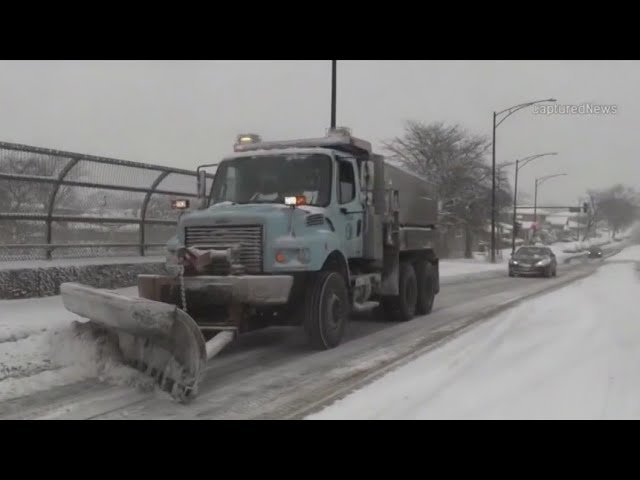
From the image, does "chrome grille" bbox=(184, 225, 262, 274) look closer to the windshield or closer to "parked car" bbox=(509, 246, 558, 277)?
the windshield

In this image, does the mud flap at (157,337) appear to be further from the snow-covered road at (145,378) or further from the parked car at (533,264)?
the parked car at (533,264)

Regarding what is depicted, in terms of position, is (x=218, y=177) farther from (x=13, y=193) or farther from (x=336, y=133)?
(x=13, y=193)

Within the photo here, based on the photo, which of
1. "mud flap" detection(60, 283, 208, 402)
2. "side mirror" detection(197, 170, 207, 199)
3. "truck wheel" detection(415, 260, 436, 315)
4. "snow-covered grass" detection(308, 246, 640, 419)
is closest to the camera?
"snow-covered grass" detection(308, 246, 640, 419)

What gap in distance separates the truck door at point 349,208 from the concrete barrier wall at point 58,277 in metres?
4.79

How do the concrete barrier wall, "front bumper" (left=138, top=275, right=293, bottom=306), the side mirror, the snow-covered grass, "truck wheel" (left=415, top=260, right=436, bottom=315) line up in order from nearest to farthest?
the snow-covered grass, "front bumper" (left=138, top=275, right=293, bottom=306), the side mirror, the concrete barrier wall, "truck wheel" (left=415, top=260, right=436, bottom=315)

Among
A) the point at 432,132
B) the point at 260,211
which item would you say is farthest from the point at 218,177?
the point at 432,132

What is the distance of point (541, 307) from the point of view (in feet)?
42.9

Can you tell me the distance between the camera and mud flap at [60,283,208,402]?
5.92m

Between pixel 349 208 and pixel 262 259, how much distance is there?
184cm

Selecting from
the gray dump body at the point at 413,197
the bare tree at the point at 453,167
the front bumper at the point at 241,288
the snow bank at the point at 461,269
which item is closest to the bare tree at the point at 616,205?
the bare tree at the point at 453,167

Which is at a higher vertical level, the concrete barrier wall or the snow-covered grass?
the concrete barrier wall

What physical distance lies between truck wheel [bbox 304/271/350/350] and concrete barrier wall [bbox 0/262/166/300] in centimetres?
464

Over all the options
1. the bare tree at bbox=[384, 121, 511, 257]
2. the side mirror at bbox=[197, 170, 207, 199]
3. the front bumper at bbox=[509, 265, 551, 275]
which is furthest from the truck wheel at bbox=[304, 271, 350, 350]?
the bare tree at bbox=[384, 121, 511, 257]

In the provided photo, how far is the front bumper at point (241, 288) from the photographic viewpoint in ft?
24.1
